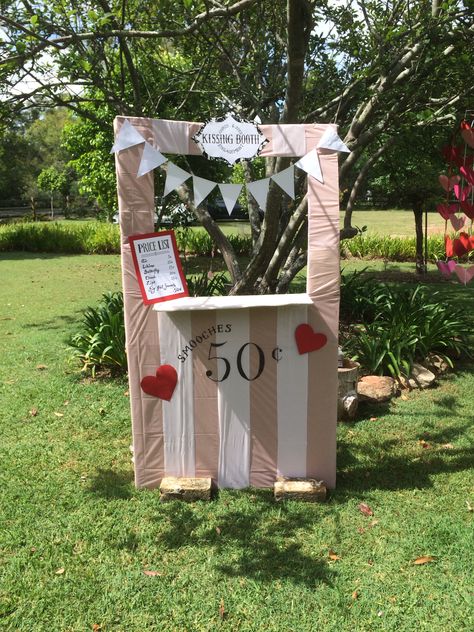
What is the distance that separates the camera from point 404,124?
18.1 ft

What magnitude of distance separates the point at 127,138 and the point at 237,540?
2293mm

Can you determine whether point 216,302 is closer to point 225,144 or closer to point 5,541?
point 225,144

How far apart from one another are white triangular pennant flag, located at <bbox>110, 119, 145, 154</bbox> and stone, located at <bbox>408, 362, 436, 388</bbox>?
362 centimetres

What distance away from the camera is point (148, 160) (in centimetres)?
294

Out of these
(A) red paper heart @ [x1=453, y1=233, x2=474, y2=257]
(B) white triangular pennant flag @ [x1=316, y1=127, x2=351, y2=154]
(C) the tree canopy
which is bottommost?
(A) red paper heart @ [x1=453, y1=233, x2=474, y2=257]

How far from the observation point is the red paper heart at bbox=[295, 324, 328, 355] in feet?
10.3

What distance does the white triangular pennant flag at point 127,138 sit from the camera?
9.52 feet

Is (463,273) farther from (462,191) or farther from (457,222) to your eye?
(462,191)

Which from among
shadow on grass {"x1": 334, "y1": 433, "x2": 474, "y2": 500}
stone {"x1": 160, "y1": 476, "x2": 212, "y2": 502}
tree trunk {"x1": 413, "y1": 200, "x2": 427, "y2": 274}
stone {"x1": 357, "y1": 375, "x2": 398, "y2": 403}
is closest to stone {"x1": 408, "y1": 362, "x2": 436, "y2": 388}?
stone {"x1": 357, "y1": 375, "x2": 398, "y2": 403}

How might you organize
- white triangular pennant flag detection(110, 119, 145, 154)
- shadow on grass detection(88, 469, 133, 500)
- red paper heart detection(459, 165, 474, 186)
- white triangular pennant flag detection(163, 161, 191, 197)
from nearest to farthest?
red paper heart detection(459, 165, 474, 186) → white triangular pennant flag detection(110, 119, 145, 154) → white triangular pennant flag detection(163, 161, 191, 197) → shadow on grass detection(88, 469, 133, 500)

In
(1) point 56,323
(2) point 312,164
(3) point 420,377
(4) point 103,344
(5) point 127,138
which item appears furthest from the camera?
(1) point 56,323

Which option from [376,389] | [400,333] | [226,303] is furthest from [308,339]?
[400,333]

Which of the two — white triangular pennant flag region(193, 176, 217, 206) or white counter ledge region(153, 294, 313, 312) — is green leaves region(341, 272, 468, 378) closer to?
white counter ledge region(153, 294, 313, 312)

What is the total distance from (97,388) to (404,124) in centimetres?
418
